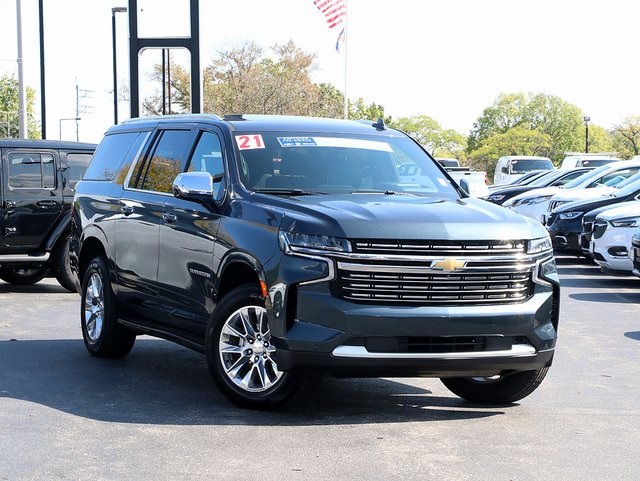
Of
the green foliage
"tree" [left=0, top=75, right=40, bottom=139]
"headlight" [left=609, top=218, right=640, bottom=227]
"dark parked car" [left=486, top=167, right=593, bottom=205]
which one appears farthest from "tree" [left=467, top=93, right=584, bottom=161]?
"headlight" [left=609, top=218, right=640, bottom=227]

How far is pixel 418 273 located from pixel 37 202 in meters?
8.97

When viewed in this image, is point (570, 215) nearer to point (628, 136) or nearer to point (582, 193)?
point (582, 193)

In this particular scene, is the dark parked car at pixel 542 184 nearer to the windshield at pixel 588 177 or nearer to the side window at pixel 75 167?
the windshield at pixel 588 177

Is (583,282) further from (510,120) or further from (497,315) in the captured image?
(510,120)

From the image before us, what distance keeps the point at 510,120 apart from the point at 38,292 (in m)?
141

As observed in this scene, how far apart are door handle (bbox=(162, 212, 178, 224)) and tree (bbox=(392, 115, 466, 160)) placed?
186 metres

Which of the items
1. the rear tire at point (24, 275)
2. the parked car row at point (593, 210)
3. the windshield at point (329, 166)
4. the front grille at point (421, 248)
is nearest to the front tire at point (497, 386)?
the front grille at point (421, 248)

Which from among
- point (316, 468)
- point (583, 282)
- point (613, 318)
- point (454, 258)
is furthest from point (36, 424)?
point (583, 282)

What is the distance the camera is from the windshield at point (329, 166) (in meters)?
7.96

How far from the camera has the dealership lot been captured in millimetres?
5973

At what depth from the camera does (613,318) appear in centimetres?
1297

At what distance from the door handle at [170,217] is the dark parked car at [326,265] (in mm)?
13

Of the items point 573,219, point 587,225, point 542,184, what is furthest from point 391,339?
point 542,184

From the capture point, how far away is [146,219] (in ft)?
28.8
